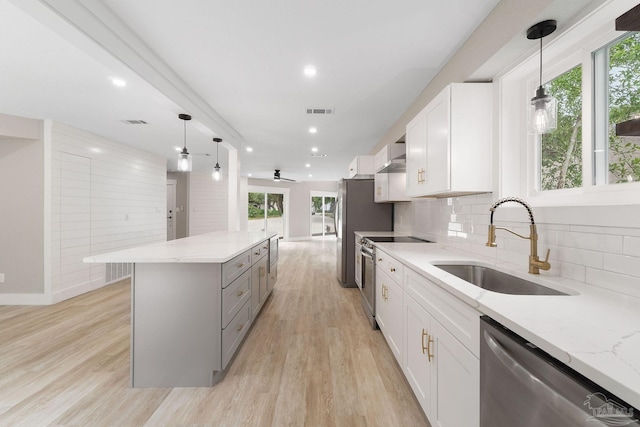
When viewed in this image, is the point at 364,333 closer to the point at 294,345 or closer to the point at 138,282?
the point at 294,345

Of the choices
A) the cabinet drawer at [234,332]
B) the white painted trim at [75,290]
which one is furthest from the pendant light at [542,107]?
the white painted trim at [75,290]

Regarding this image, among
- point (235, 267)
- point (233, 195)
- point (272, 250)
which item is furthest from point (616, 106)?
point (233, 195)

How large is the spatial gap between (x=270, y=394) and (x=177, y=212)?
786cm

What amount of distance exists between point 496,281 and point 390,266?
79 cm

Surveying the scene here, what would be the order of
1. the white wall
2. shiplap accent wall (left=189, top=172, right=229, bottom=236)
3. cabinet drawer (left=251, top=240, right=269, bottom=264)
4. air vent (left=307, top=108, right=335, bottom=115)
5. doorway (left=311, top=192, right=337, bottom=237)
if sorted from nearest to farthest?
cabinet drawer (left=251, top=240, right=269, bottom=264), air vent (left=307, top=108, right=335, bottom=115), the white wall, shiplap accent wall (left=189, top=172, right=229, bottom=236), doorway (left=311, top=192, right=337, bottom=237)

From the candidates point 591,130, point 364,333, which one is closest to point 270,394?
point 364,333

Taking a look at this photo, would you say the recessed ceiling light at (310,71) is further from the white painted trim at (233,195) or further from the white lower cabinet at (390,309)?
the white painted trim at (233,195)

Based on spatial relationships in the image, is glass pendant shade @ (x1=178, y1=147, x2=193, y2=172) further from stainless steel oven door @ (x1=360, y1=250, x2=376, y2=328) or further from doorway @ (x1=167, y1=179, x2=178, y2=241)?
doorway @ (x1=167, y1=179, x2=178, y2=241)

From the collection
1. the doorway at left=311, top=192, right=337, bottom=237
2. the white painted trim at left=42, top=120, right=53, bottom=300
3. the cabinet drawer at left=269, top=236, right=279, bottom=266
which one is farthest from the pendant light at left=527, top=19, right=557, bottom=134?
the doorway at left=311, top=192, right=337, bottom=237

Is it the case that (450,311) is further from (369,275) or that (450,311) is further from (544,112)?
(369,275)

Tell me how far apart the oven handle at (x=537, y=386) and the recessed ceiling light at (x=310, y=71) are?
2.35 m

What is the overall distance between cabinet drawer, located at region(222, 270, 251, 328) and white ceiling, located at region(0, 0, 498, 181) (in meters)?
1.84

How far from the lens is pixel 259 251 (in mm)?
3062

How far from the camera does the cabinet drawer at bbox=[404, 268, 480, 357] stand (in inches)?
41.1
